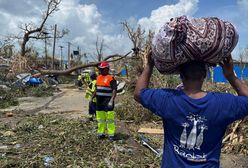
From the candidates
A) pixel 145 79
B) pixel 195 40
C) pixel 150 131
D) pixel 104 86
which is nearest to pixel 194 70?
pixel 195 40

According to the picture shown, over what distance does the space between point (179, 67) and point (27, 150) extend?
18.6ft

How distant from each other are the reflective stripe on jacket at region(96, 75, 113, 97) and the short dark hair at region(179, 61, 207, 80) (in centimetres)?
609

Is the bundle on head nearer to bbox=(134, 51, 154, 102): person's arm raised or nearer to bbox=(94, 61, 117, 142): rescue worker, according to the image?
bbox=(134, 51, 154, 102): person's arm raised

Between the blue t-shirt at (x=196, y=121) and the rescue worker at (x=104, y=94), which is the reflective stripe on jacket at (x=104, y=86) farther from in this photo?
the blue t-shirt at (x=196, y=121)

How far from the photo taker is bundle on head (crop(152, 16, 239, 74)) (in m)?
2.19

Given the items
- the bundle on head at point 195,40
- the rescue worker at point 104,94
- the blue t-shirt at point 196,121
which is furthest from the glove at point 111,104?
the bundle on head at point 195,40

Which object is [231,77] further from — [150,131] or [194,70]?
[150,131]

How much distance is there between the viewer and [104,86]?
8352 millimetres

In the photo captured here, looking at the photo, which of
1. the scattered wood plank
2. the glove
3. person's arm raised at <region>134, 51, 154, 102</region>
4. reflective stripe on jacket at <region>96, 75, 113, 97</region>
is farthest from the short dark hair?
the scattered wood plank

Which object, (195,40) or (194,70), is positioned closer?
(195,40)

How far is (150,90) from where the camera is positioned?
242 centimetres

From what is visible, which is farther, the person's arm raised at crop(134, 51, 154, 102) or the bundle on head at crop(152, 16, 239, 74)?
the person's arm raised at crop(134, 51, 154, 102)

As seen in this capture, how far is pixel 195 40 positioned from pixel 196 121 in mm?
459

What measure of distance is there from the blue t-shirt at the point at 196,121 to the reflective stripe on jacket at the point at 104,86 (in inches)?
237
